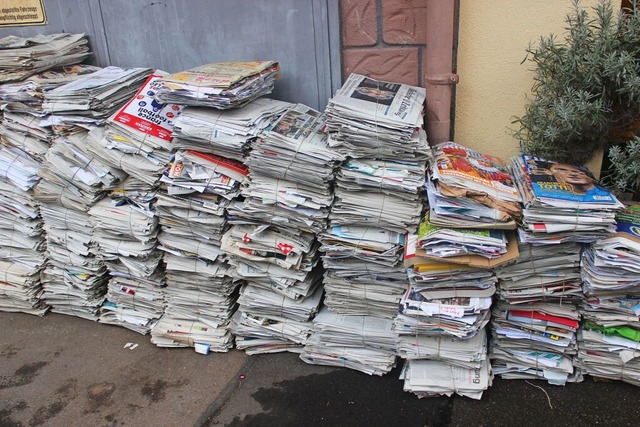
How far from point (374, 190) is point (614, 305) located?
130cm

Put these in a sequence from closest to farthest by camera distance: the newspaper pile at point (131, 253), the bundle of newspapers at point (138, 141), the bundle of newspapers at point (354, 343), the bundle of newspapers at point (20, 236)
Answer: the bundle of newspapers at point (354, 343)
the bundle of newspapers at point (138, 141)
the newspaper pile at point (131, 253)
the bundle of newspapers at point (20, 236)

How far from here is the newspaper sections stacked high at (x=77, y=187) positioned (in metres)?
3.31

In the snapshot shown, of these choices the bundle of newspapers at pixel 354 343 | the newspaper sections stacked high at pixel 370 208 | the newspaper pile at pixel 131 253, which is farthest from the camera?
the newspaper pile at pixel 131 253

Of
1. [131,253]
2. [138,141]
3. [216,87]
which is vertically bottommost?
[131,253]

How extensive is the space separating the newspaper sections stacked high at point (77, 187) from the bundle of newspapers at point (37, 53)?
Answer: 1.03 ft

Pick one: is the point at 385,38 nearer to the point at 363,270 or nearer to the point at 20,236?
the point at 363,270

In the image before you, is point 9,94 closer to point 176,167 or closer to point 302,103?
point 176,167

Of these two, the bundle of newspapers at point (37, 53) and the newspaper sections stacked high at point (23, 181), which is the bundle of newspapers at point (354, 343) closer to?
the newspaper sections stacked high at point (23, 181)

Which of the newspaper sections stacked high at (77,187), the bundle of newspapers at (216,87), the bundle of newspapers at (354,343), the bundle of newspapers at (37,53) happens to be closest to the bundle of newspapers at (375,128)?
the bundle of newspapers at (216,87)

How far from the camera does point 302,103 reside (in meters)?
3.54

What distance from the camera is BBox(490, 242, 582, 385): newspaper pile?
8.66 ft

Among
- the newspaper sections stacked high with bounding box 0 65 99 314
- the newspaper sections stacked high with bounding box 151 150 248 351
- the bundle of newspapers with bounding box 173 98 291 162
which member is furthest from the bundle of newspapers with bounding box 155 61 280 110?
the newspaper sections stacked high with bounding box 0 65 99 314

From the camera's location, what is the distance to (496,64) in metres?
2.99

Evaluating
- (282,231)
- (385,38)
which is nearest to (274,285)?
(282,231)
